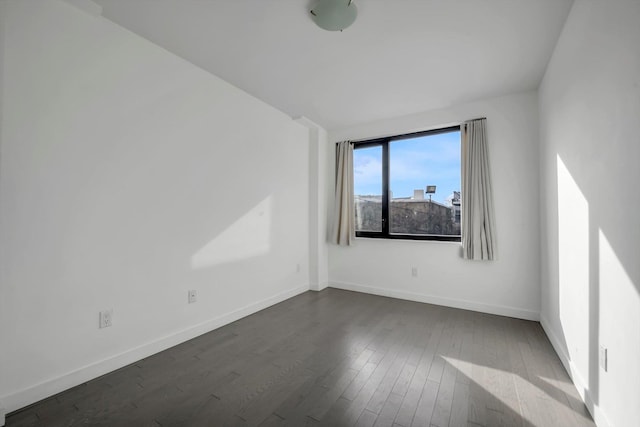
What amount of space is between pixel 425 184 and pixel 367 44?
2.10 meters

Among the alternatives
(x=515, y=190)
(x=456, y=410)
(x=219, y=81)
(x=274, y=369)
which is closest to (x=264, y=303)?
(x=274, y=369)

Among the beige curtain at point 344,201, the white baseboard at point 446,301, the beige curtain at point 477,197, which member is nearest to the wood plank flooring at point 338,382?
the white baseboard at point 446,301

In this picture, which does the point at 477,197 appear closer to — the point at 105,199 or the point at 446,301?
the point at 446,301

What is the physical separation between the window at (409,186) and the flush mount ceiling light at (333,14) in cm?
223

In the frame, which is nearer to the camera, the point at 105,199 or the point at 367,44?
the point at 105,199

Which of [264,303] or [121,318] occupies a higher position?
[121,318]

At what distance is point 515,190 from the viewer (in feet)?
10.2

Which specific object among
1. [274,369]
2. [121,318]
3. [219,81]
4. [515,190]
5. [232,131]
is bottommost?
[274,369]

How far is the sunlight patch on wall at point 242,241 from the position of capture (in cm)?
271

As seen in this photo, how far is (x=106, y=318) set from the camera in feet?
6.49

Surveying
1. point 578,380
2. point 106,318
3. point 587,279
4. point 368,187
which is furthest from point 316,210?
point 578,380

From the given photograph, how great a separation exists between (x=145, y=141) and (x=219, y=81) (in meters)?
1.06

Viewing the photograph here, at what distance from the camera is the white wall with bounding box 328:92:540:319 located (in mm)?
3047

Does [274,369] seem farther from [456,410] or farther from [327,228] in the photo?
[327,228]
